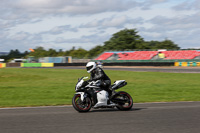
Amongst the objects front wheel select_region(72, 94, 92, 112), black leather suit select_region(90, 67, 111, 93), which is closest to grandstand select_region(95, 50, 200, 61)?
black leather suit select_region(90, 67, 111, 93)

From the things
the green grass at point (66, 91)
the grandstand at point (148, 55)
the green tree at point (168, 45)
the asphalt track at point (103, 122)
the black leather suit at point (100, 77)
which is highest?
the green tree at point (168, 45)

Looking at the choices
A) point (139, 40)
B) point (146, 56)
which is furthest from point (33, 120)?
point (139, 40)

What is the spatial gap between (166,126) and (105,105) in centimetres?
268

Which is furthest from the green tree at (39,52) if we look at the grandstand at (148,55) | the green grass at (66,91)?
the green grass at (66,91)

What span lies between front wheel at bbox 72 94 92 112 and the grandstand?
5505 centimetres

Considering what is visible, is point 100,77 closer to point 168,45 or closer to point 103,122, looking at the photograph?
point 103,122

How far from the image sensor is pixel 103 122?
726 centimetres

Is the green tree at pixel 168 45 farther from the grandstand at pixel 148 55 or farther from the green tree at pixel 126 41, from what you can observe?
the grandstand at pixel 148 55

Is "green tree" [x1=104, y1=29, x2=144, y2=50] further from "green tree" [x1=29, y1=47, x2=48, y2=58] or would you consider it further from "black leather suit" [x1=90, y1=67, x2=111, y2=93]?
"black leather suit" [x1=90, y1=67, x2=111, y2=93]

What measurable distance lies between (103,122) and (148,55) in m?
63.1

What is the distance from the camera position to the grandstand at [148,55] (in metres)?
62.5

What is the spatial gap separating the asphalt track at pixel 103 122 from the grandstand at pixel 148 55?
181ft

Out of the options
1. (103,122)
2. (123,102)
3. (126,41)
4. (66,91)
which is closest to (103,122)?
(103,122)

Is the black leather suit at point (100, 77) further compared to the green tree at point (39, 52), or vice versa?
the green tree at point (39, 52)
